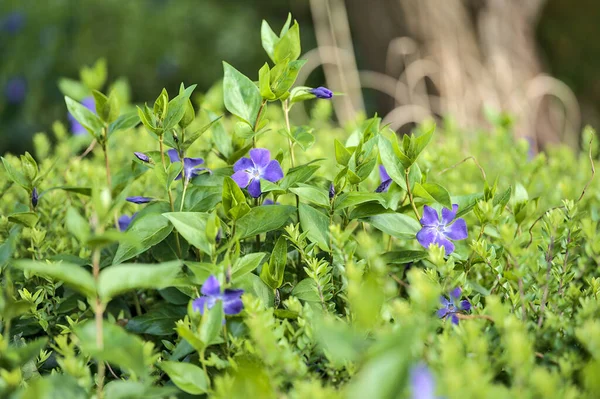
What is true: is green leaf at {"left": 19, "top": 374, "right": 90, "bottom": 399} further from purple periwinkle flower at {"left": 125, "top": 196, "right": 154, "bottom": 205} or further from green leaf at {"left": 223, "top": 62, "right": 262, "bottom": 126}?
green leaf at {"left": 223, "top": 62, "right": 262, "bottom": 126}

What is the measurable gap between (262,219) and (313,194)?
10cm

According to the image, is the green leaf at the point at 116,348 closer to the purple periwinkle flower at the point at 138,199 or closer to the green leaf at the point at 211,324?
the green leaf at the point at 211,324

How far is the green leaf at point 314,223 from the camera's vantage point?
109 centimetres

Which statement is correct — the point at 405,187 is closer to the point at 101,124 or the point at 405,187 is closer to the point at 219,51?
the point at 101,124

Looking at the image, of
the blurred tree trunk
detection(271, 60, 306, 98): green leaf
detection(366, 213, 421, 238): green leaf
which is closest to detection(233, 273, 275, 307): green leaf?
detection(366, 213, 421, 238): green leaf

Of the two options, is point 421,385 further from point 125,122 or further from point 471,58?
point 471,58

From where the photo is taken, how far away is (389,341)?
660mm

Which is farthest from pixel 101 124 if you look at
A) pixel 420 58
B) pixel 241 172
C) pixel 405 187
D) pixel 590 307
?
pixel 420 58

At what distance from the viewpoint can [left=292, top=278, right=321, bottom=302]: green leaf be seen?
1052mm

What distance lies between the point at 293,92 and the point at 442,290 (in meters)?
0.45

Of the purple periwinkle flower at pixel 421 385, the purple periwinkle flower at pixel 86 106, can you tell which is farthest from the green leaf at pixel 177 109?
the purple periwinkle flower at pixel 86 106

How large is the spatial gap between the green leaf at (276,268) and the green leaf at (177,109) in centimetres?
27

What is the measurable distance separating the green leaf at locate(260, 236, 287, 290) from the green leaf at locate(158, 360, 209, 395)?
8.2 inches

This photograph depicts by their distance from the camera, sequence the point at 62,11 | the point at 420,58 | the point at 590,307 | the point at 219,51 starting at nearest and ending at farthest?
1. the point at 590,307
2. the point at 420,58
3. the point at 62,11
4. the point at 219,51
